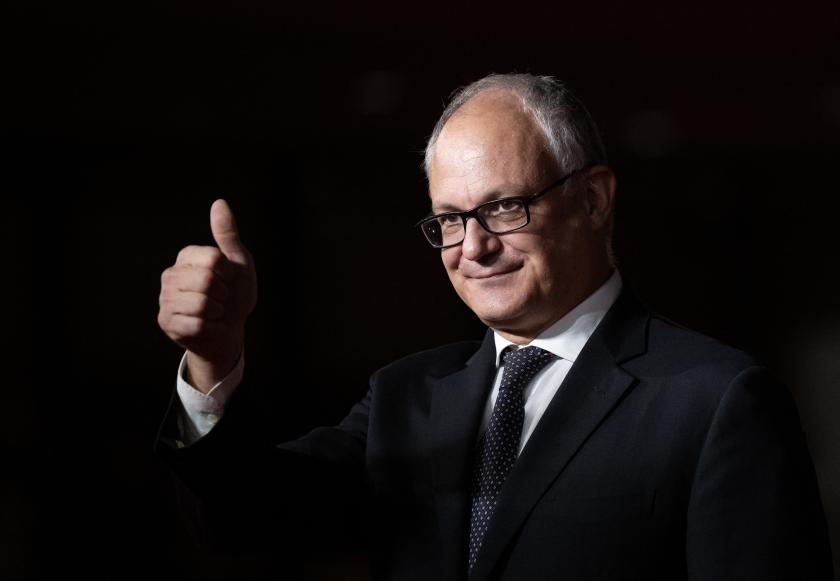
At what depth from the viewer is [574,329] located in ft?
4.88

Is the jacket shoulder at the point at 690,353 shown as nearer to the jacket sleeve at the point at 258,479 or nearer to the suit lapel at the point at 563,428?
the suit lapel at the point at 563,428

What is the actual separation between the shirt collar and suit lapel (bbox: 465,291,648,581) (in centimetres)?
3

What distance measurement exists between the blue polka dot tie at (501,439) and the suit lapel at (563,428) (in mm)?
49

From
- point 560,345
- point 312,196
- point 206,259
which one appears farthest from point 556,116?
point 312,196

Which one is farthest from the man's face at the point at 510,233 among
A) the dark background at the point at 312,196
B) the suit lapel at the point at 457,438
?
the dark background at the point at 312,196

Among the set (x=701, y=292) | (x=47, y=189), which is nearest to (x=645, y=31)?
(x=701, y=292)

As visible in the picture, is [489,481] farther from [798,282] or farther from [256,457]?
[798,282]

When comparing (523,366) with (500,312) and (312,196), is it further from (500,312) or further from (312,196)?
(312,196)

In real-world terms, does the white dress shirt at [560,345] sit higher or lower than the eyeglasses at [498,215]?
lower

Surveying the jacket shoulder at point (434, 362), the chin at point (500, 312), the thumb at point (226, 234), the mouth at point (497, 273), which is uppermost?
the thumb at point (226, 234)

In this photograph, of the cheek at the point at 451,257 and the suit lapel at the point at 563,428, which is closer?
the suit lapel at the point at 563,428

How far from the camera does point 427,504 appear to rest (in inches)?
57.6

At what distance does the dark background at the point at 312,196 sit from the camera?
3.52 meters

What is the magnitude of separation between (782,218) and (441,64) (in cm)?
151
